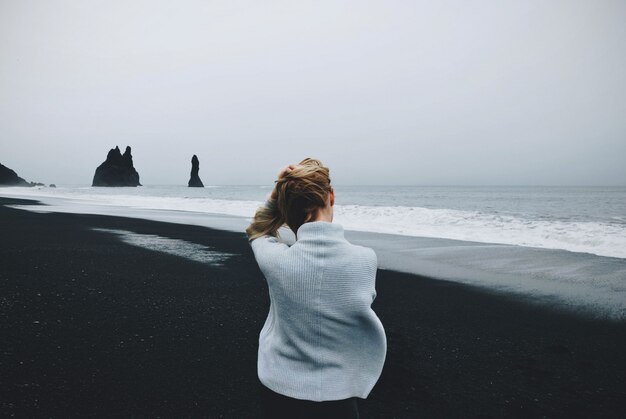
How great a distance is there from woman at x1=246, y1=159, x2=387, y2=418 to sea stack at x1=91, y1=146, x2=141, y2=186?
15544cm

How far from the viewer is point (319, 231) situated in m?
1.42

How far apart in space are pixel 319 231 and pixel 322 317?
313 mm

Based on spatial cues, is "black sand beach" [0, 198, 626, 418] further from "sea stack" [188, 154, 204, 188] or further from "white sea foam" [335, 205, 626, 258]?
"sea stack" [188, 154, 204, 188]

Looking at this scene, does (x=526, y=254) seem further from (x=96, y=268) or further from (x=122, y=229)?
(x=122, y=229)

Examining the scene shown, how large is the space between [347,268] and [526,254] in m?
10.2

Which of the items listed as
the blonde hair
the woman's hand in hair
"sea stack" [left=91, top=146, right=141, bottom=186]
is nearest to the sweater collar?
the blonde hair

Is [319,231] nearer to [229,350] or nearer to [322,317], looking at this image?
[322,317]

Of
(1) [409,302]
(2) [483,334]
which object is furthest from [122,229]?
(2) [483,334]

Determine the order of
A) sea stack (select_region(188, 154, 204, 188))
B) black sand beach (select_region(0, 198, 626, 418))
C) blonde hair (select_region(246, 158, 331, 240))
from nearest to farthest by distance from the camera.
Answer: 1. blonde hair (select_region(246, 158, 331, 240))
2. black sand beach (select_region(0, 198, 626, 418))
3. sea stack (select_region(188, 154, 204, 188))

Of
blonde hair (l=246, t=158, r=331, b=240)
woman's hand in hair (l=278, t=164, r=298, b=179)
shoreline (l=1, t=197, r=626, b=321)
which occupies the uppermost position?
woman's hand in hair (l=278, t=164, r=298, b=179)

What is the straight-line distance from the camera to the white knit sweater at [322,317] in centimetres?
138

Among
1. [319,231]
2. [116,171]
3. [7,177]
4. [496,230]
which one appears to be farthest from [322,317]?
[7,177]

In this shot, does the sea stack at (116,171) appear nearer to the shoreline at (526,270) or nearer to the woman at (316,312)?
the shoreline at (526,270)

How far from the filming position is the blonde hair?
4.94ft
